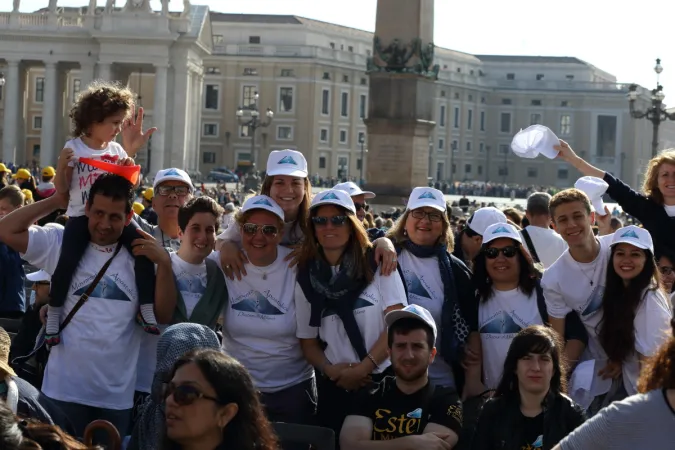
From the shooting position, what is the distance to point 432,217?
6801 mm

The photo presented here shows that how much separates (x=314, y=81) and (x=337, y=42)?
9.04 meters

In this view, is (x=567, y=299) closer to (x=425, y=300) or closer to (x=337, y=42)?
(x=425, y=300)

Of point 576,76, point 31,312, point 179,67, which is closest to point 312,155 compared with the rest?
point 179,67

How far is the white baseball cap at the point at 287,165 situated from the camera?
22.3 feet

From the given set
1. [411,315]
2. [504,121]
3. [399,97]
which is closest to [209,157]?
[504,121]

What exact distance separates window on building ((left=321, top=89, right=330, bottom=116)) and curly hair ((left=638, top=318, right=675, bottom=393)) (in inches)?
4028

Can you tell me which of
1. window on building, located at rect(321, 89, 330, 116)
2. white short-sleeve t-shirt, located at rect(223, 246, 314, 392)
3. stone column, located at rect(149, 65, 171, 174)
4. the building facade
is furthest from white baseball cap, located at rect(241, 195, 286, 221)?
window on building, located at rect(321, 89, 330, 116)

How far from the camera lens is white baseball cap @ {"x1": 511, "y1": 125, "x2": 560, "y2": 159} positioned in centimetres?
698

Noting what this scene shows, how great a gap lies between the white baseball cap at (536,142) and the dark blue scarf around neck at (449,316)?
0.74m

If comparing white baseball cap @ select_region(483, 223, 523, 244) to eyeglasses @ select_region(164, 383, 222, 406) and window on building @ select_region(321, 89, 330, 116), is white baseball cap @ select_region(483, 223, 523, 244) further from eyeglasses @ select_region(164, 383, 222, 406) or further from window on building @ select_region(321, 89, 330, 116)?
window on building @ select_region(321, 89, 330, 116)

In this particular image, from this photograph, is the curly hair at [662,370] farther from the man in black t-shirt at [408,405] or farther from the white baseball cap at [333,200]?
the white baseball cap at [333,200]

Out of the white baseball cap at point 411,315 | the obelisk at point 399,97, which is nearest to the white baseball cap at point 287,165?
the white baseball cap at point 411,315

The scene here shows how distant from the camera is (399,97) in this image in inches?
837

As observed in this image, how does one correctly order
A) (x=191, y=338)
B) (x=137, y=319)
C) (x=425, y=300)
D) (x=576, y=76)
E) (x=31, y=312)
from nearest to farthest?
(x=191, y=338) → (x=137, y=319) → (x=425, y=300) → (x=31, y=312) → (x=576, y=76)
